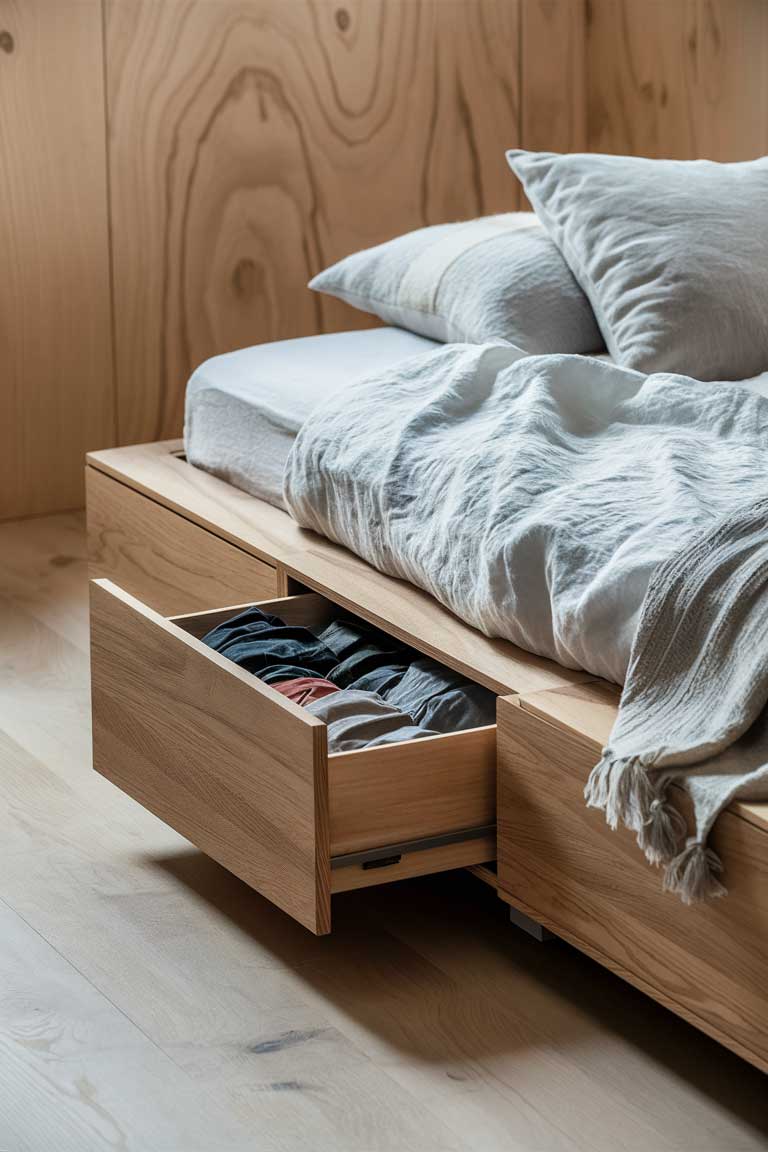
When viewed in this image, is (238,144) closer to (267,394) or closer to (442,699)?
(267,394)

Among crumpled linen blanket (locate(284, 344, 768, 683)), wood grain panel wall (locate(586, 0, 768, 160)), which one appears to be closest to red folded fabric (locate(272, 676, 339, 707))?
crumpled linen blanket (locate(284, 344, 768, 683))

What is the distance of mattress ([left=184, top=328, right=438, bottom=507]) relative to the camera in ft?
7.01

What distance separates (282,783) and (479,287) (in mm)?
961

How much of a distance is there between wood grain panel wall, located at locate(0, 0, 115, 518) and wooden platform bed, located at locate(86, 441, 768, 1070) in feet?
4.50

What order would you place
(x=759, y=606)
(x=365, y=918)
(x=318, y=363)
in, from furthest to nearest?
(x=318, y=363)
(x=365, y=918)
(x=759, y=606)

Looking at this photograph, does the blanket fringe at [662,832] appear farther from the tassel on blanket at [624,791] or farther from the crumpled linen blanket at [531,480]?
the crumpled linen blanket at [531,480]

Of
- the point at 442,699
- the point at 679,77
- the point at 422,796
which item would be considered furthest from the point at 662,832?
the point at 679,77

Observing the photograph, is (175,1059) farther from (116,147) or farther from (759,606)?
(116,147)

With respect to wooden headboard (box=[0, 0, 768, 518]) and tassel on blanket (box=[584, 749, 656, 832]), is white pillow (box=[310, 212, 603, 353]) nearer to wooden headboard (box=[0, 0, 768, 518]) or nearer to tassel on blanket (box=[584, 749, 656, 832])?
wooden headboard (box=[0, 0, 768, 518])

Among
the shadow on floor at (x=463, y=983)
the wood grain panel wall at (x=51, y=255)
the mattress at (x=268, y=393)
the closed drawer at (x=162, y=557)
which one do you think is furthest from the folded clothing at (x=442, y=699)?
the wood grain panel wall at (x=51, y=255)

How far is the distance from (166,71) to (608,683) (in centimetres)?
198

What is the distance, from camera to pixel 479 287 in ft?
7.23

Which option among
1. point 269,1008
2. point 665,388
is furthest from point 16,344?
point 269,1008

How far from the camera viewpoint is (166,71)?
3.05 meters
